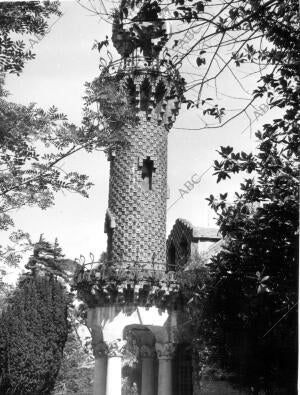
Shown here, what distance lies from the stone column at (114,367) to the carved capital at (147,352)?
3688 millimetres

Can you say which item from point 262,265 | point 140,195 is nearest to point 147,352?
point 140,195

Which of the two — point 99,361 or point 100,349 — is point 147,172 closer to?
point 100,349

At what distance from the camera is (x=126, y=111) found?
1538 cm

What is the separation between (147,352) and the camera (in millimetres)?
26625

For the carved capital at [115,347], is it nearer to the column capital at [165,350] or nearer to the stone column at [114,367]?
the stone column at [114,367]

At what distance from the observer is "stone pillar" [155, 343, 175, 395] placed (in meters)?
23.7

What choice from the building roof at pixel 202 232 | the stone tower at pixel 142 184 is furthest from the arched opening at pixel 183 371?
the building roof at pixel 202 232

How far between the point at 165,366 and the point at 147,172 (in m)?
7.10

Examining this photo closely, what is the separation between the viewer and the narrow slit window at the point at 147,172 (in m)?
25.0

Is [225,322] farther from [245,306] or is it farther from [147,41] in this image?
[147,41]

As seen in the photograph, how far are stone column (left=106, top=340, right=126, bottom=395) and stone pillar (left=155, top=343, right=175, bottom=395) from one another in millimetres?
1598

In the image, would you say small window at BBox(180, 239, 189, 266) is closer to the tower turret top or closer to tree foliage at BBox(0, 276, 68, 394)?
tree foliage at BBox(0, 276, 68, 394)

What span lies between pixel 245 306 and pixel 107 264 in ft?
25.1

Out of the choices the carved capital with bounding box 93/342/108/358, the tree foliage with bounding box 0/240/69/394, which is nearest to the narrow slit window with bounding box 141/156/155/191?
the tree foliage with bounding box 0/240/69/394
